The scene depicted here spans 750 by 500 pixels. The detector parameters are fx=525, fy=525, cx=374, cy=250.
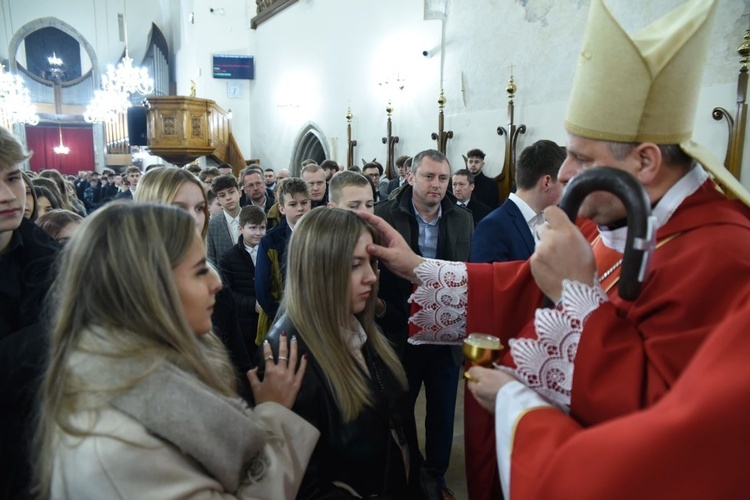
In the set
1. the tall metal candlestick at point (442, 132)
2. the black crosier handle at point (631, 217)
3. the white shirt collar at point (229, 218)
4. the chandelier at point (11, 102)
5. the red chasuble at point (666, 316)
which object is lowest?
the white shirt collar at point (229, 218)

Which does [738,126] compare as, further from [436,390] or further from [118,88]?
[118,88]

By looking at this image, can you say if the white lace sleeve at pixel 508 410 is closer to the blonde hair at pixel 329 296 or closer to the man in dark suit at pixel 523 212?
the blonde hair at pixel 329 296

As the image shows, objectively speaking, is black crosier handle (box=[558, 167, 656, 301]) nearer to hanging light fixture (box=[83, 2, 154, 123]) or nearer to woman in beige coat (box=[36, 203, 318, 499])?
woman in beige coat (box=[36, 203, 318, 499])

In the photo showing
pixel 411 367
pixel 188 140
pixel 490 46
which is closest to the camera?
pixel 411 367

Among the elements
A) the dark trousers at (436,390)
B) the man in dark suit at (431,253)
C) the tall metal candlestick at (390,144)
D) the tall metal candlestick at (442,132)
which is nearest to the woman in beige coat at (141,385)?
the man in dark suit at (431,253)

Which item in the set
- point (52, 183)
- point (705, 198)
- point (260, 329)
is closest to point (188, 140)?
point (52, 183)

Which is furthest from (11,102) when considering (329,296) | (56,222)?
(329,296)

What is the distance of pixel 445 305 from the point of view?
1752 mm

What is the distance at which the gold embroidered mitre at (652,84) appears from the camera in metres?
1.23

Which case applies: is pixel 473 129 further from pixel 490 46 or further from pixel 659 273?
pixel 659 273

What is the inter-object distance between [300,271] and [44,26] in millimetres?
23491

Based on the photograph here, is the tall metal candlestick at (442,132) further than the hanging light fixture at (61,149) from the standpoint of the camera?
No

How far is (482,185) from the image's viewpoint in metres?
6.20

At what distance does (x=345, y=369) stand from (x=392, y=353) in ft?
0.97
